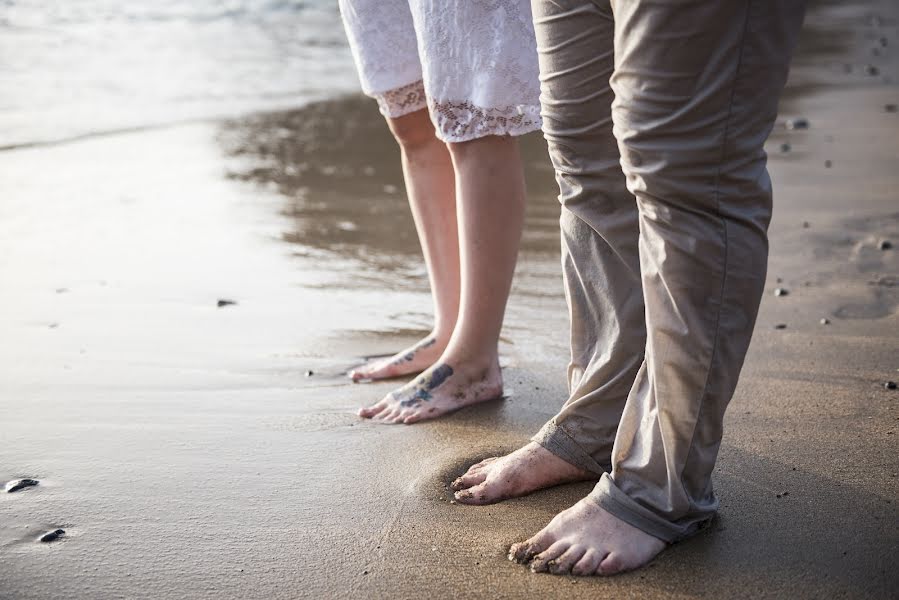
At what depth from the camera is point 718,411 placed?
158 cm

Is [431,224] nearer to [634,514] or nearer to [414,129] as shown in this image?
[414,129]

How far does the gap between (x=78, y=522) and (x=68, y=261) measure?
2137mm

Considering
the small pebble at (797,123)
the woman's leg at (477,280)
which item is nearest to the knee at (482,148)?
the woman's leg at (477,280)

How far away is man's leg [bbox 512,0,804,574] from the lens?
139 cm

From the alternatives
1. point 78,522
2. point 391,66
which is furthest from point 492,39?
point 78,522

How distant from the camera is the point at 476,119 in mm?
2217

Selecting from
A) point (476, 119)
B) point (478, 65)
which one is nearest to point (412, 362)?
point (476, 119)

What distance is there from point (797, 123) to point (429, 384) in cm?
439

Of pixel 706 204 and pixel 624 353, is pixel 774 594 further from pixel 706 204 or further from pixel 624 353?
pixel 706 204

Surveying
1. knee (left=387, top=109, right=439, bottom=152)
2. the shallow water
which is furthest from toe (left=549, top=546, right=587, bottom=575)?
the shallow water

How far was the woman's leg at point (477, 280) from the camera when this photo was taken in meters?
2.30

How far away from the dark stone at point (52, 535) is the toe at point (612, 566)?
101cm

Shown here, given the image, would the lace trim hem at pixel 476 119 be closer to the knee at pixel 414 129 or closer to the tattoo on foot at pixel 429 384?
the knee at pixel 414 129

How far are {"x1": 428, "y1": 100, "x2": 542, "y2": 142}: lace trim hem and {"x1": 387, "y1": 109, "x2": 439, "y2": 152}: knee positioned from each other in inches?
12.7
